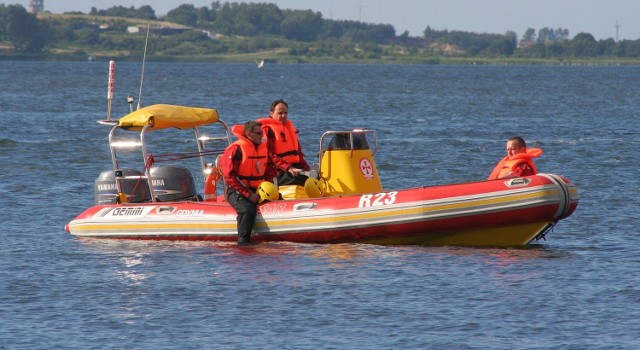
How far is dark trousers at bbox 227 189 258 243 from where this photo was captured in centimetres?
1380

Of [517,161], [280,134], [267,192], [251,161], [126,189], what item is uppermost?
[280,134]

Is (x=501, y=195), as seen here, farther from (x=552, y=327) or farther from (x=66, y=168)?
(x=66, y=168)

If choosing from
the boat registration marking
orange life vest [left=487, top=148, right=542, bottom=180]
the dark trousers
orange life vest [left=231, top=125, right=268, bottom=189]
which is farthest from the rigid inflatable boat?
orange life vest [left=487, top=148, right=542, bottom=180]

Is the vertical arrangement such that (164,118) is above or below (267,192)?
above

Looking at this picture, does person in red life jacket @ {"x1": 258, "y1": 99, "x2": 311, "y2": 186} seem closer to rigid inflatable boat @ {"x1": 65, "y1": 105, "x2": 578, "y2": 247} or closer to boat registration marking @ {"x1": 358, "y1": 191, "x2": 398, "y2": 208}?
rigid inflatable boat @ {"x1": 65, "y1": 105, "x2": 578, "y2": 247}

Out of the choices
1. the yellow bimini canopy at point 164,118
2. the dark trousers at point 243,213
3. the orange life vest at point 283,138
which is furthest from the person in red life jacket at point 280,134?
the yellow bimini canopy at point 164,118

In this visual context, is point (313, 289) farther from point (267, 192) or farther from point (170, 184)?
point (170, 184)

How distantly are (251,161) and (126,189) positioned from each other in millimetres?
1886

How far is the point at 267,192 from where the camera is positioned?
1397 cm

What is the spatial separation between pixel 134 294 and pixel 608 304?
4302mm

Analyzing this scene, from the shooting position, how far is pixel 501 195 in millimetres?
13250

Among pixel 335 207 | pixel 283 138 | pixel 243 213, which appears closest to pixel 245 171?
pixel 243 213

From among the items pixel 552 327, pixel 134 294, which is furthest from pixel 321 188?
pixel 552 327

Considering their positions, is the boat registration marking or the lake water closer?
the lake water
